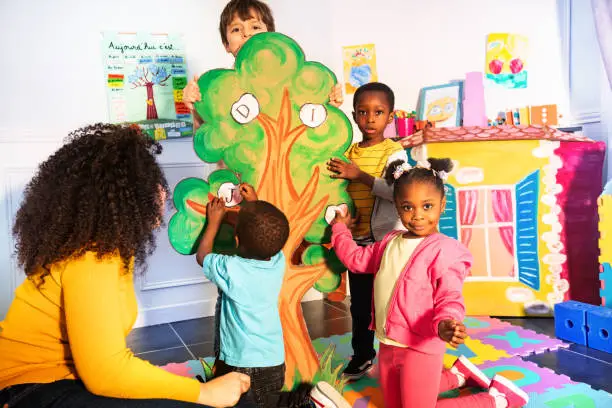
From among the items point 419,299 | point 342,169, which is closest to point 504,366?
point 419,299

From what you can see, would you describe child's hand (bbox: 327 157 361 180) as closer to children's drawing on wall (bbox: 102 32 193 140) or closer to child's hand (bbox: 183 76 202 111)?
child's hand (bbox: 183 76 202 111)

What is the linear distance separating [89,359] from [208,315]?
7.00 ft

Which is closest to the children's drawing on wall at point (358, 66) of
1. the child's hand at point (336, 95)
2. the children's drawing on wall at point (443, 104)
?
the children's drawing on wall at point (443, 104)

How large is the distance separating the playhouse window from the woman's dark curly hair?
1975 mm

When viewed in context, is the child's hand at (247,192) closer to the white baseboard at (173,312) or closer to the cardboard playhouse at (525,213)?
the cardboard playhouse at (525,213)

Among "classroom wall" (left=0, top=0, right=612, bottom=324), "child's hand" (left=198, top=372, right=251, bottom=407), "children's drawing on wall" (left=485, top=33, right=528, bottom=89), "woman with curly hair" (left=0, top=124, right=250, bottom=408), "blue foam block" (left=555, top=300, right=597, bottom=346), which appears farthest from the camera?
"children's drawing on wall" (left=485, top=33, right=528, bottom=89)

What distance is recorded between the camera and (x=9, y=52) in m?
2.58

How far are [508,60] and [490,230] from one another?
1278mm

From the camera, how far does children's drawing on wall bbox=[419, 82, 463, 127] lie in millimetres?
3355

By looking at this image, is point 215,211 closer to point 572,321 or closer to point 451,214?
point 451,214

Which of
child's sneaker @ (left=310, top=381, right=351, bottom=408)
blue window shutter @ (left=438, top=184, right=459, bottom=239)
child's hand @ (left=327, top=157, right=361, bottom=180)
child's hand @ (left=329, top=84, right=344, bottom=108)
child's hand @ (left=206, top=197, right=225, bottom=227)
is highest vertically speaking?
child's hand @ (left=329, top=84, right=344, bottom=108)

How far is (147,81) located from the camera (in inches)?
112

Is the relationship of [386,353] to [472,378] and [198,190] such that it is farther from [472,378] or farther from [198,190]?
[198,190]

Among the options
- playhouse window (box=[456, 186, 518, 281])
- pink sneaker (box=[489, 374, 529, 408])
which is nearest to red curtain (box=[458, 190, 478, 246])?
playhouse window (box=[456, 186, 518, 281])
